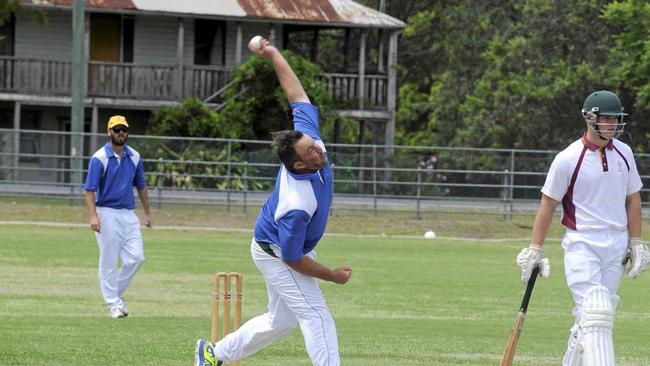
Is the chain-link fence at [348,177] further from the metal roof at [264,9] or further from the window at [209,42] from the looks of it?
the window at [209,42]

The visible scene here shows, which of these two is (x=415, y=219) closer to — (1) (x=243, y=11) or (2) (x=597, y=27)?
(1) (x=243, y=11)

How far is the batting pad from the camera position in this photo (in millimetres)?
9781

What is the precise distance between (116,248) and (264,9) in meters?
29.5

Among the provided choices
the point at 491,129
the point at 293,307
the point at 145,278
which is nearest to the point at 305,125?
the point at 293,307

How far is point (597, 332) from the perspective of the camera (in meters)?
9.84

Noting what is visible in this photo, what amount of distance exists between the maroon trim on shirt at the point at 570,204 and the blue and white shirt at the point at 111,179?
6484 mm

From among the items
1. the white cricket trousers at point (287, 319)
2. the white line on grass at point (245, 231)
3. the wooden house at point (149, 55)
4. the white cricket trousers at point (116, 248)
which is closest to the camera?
the white cricket trousers at point (287, 319)

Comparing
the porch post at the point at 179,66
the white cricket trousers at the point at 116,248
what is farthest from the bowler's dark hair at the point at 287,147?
the porch post at the point at 179,66

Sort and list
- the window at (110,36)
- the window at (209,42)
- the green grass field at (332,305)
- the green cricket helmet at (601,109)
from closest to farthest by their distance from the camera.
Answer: the green cricket helmet at (601,109) → the green grass field at (332,305) → the window at (110,36) → the window at (209,42)

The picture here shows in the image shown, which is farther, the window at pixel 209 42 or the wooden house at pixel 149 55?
the window at pixel 209 42

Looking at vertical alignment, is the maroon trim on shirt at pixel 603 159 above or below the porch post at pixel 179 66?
below

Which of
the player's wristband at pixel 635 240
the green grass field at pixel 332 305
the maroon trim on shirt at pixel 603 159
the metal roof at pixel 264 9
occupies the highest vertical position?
the metal roof at pixel 264 9

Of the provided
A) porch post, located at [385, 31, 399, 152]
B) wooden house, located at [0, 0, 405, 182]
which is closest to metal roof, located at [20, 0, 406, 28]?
wooden house, located at [0, 0, 405, 182]

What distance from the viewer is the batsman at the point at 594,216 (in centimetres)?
1012
